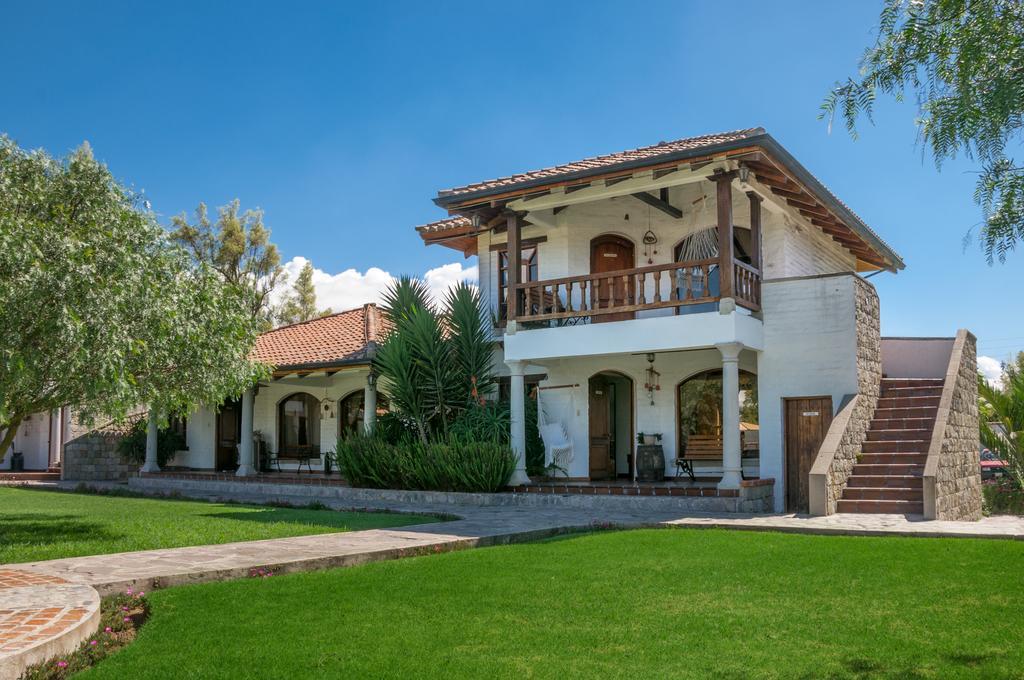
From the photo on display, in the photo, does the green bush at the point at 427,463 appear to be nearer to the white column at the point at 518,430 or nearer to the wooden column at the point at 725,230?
the white column at the point at 518,430

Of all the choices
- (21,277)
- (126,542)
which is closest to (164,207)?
(21,277)

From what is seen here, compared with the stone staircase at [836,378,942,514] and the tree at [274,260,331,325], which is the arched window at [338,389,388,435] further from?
the tree at [274,260,331,325]

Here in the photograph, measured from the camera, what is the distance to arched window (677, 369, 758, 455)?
16625 millimetres

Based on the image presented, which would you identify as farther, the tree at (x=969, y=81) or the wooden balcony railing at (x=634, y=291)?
the wooden balcony railing at (x=634, y=291)

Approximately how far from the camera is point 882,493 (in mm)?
12750

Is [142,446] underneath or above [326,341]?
underneath

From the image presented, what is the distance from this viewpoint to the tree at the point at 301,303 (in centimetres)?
4072

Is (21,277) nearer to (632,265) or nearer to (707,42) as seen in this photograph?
(707,42)

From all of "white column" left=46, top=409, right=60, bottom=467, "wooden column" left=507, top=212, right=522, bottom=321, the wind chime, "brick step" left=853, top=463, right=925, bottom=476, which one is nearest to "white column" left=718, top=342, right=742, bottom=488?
"brick step" left=853, top=463, right=925, bottom=476

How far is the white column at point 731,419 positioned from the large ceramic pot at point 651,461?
8.25 ft

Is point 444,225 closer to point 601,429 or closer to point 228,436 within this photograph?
point 601,429

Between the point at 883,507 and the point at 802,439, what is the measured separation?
96.0 inches

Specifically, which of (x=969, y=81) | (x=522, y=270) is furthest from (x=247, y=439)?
(x=969, y=81)

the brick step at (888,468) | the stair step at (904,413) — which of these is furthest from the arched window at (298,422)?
the brick step at (888,468)
